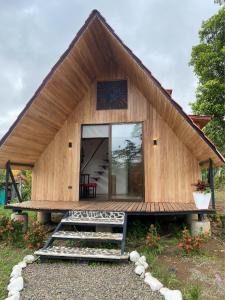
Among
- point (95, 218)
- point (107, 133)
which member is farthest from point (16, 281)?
point (107, 133)

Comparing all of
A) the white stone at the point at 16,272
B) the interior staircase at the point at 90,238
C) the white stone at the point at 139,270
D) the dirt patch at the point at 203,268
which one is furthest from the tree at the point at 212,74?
the white stone at the point at 16,272

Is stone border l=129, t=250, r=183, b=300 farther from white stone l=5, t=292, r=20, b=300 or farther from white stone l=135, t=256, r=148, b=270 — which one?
white stone l=5, t=292, r=20, b=300

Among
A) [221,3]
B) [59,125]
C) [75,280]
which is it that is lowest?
[75,280]

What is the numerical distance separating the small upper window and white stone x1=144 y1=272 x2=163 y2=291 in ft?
14.9

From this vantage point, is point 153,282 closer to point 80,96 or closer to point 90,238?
point 90,238

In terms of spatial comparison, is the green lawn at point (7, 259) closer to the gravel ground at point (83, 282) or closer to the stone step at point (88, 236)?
the gravel ground at point (83, 282)

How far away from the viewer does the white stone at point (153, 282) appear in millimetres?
2758

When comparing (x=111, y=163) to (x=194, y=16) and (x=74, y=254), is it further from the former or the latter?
(x=194, y=16)

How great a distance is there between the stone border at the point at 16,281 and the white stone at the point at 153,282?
137 cm

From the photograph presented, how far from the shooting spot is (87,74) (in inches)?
255

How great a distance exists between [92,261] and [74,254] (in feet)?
0.90

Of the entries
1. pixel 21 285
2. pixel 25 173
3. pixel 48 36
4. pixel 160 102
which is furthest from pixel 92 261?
pixel 48 36

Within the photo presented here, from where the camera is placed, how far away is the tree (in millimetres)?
12258

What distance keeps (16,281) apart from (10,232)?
2.17 m
